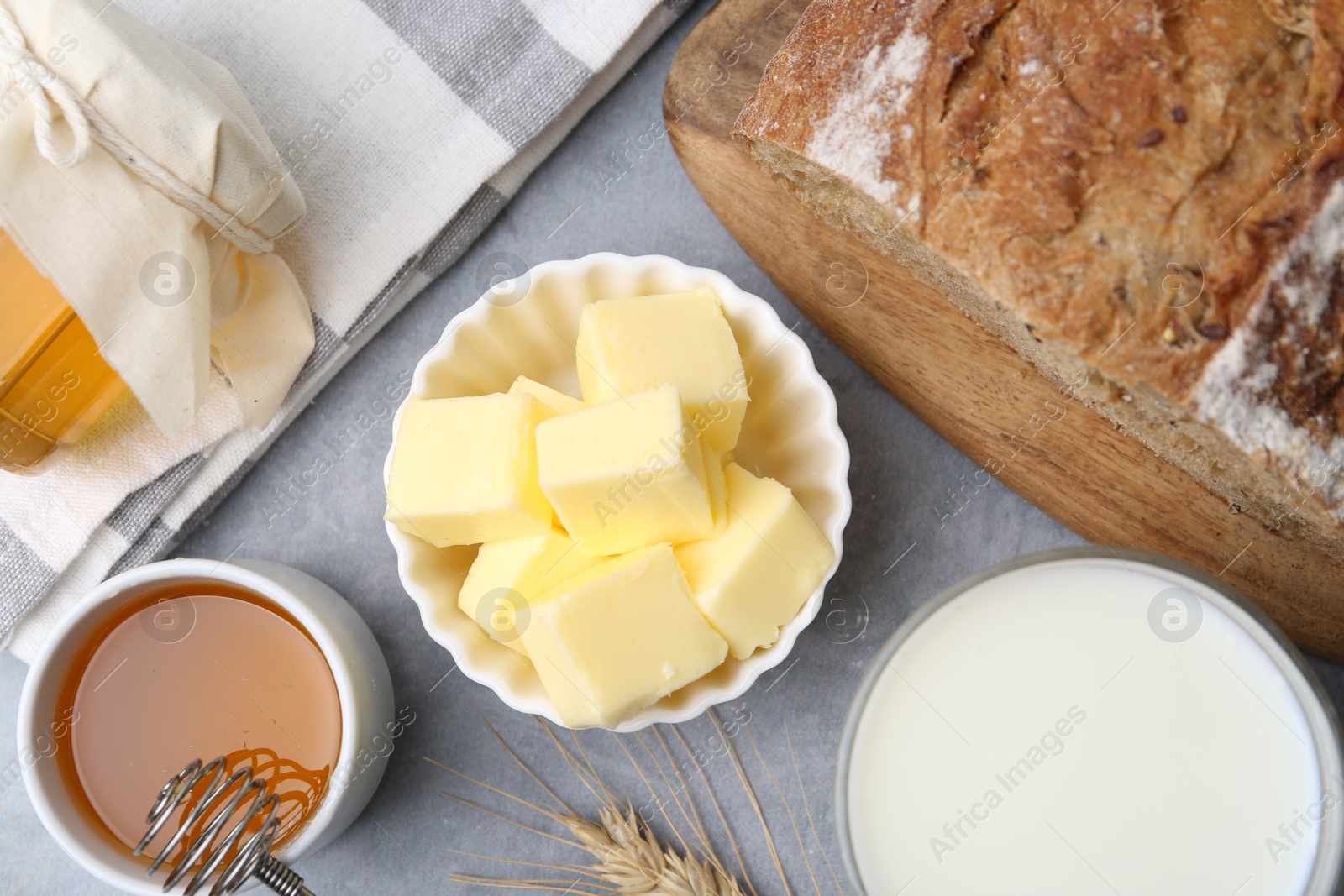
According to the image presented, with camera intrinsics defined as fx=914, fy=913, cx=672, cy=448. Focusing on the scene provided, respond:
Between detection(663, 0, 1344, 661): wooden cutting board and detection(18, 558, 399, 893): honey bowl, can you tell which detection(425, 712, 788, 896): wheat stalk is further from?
detection(663, 0, 1344, 661): wooden cutting board

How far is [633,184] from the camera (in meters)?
1.94

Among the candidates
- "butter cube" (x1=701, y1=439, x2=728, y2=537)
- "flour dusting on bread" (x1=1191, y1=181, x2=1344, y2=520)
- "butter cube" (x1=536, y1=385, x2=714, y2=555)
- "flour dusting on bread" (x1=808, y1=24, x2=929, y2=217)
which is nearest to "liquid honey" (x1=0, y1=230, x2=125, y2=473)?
"butter cube" (x1=536, y1=385, x2=714, y2=555)

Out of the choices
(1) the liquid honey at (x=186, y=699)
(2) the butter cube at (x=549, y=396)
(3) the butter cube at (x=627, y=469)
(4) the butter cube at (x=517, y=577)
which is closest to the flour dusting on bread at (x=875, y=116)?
(3) the butter cube at (x=627, y=469)

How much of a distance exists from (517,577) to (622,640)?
0.22 metres

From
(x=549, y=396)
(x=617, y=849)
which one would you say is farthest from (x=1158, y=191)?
(x=617, y=849)

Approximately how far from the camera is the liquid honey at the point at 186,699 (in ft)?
5.51

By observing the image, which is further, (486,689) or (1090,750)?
(486,689)

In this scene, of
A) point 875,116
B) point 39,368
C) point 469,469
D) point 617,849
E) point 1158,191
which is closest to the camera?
point 1158,191

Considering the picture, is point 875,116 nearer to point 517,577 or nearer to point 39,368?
point 517,577

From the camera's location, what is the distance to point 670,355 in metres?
1.57

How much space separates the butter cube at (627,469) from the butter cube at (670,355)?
71 millimetres

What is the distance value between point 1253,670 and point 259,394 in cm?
181

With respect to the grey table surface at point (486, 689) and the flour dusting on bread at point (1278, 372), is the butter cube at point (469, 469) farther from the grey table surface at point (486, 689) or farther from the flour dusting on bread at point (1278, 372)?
the flour dusting on bread at point (1278, 372)

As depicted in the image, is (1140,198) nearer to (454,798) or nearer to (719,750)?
(719,750)
